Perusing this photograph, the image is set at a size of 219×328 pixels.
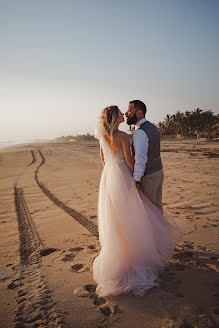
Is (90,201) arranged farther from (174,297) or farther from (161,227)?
(174,297)

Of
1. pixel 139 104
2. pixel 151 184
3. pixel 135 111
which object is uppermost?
pixel 139 104

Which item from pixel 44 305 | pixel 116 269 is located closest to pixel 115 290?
pixel 116 269

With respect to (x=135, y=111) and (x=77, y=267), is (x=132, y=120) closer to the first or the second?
(x=135, y=111)

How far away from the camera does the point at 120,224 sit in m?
3.01

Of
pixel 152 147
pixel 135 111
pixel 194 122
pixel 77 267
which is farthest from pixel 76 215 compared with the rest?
pixel 194 122

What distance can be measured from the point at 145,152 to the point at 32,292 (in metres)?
2.34

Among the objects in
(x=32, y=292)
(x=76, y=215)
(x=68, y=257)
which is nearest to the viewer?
(x=32, y=292)

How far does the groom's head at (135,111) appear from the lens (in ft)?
10.9

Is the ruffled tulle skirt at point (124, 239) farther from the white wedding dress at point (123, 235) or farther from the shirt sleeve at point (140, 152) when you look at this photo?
the shirt sleeve at point (140, 152)

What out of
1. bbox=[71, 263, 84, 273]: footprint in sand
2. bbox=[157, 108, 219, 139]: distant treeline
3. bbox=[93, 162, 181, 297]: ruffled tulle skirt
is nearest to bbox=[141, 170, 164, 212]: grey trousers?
bbox=[93, 162, 181, 297]: ruffled tulle skirt

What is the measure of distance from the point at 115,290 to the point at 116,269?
0.25 m

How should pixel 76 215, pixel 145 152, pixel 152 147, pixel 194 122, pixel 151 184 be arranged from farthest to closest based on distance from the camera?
pixel 194 122 → pixel 76 215 → pixel 151 184 → pixel 152 147 → pixel 145 152

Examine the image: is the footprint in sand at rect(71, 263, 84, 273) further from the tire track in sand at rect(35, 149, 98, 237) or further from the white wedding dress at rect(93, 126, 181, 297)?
the tire track in sand at rect(35, 149, 98, 237)

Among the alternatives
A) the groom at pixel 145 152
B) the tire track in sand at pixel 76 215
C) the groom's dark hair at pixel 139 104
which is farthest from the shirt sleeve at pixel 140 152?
the tire track in sand at pixel 76 215
